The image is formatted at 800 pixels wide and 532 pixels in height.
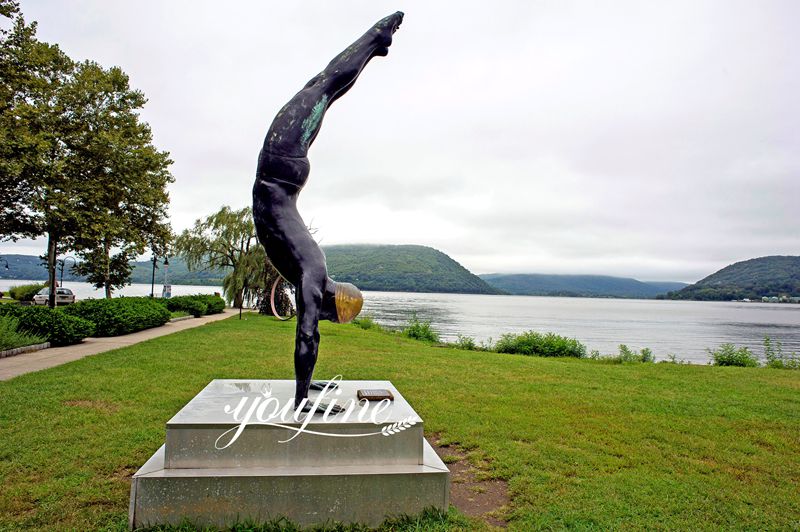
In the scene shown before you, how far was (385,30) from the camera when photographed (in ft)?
16.3

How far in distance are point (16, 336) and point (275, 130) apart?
11383mm

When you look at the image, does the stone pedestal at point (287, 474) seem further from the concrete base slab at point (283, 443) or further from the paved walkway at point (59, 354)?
the paved walkway at point (59, 354)

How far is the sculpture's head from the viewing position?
4695 mm

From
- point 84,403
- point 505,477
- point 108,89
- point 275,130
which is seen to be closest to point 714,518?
point 505,477

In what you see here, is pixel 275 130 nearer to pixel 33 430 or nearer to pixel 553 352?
pixel 33 430

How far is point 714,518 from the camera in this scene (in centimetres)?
428

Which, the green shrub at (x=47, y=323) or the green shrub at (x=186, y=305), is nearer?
the green shrub at (x=47, y=323)

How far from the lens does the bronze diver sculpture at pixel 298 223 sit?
446cm

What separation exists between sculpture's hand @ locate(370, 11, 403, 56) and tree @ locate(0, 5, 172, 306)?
42.6 feet

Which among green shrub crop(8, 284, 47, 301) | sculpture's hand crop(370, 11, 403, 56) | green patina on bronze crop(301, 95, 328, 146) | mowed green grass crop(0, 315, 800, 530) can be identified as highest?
sculpture's hand crop(370, 11, 403, 56)

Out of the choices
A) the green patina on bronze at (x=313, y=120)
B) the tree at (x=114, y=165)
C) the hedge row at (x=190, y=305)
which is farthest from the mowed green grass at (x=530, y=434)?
the hedge row at (x=190, y=305)

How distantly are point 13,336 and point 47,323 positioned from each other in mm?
1608

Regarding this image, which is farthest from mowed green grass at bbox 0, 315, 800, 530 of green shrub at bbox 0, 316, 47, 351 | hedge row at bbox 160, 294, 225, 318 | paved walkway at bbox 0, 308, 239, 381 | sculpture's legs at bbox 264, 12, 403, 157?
hedge row at bbox 160, 294, 225, 318

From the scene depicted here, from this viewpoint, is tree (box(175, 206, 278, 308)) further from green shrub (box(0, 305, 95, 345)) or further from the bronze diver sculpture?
the bronze diver sculpture
